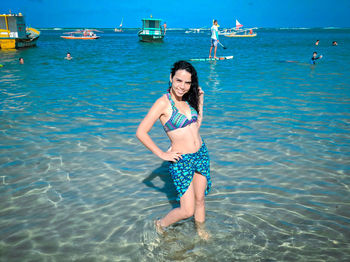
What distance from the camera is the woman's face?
323cm

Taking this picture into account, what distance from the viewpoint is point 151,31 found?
53.1 metres

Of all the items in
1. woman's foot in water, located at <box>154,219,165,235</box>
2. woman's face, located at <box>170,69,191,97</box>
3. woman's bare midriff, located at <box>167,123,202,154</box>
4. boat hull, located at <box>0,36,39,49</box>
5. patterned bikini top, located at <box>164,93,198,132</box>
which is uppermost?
boat hull, located at <box>0,36,39,49</box>

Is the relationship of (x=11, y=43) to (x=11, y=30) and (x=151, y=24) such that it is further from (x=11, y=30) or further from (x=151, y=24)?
(x=151, y=24)

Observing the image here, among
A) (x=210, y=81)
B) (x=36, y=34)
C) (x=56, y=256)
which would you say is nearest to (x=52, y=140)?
(x=56, y=256)

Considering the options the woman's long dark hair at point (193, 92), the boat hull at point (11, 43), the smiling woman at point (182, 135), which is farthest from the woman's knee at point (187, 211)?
the boat hull at point (11, 43)

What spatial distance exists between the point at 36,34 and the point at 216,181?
47.0 meters

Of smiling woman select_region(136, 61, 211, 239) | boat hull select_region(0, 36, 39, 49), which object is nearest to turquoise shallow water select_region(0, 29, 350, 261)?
smiling woman select_region(136, 61, 211, 239)

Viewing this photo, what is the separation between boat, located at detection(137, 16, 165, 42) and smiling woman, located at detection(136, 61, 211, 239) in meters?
51.9

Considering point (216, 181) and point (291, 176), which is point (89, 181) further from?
point (291, 176)

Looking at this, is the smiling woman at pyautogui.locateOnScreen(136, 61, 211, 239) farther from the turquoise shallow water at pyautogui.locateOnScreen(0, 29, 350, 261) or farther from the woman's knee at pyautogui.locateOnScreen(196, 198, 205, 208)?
Result: the turquoise shallow water at pyautogui.locateOnScreen(0, 29, 350, 261)

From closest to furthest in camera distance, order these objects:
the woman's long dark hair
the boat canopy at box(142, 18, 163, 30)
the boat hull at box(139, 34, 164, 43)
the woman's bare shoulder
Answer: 1. the woman's bare shoulder
2. the woman's long dark hair
3. the boat hull at box(139, 34, 164, 43)
4. the boat canopy at box(142, 18, 163, 30)

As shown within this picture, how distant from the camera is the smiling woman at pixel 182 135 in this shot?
3.21 metres

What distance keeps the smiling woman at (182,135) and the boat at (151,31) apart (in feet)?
170

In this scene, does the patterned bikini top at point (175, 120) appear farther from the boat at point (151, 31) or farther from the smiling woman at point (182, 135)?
the boat at point (151, 31)
